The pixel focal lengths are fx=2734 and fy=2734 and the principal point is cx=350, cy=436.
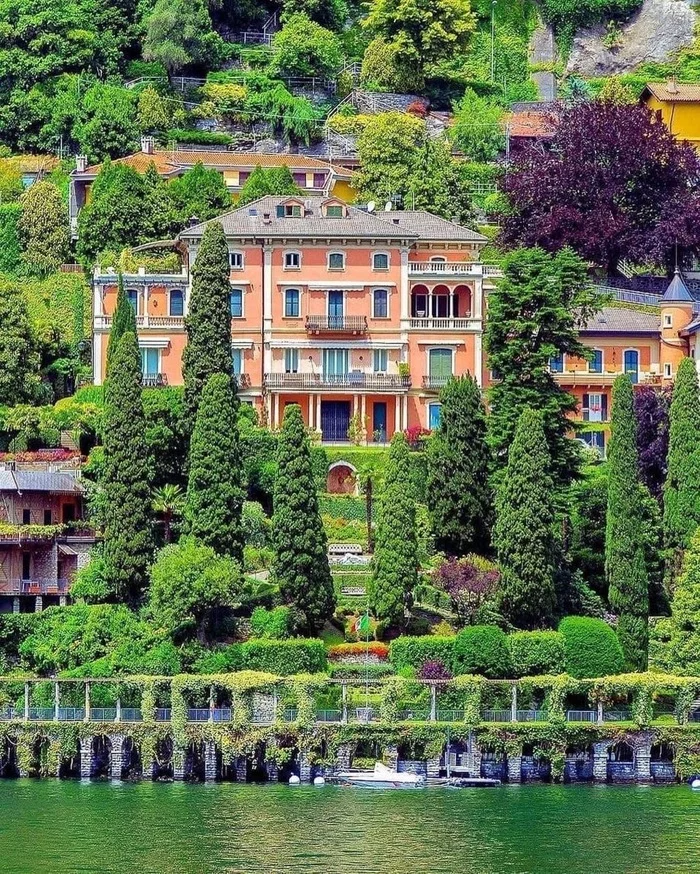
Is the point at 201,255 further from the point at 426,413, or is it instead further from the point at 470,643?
the point at 470,643

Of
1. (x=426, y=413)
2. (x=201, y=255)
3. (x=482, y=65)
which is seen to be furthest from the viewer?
(x=482, y=65)

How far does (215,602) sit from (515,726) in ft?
40.6

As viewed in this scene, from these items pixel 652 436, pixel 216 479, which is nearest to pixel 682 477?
pixel 652 436

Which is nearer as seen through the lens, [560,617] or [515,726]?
[515,726]

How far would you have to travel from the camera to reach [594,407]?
412 ft

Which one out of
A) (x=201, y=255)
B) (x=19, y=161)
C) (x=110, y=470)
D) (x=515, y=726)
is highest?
(x=19, y=161)

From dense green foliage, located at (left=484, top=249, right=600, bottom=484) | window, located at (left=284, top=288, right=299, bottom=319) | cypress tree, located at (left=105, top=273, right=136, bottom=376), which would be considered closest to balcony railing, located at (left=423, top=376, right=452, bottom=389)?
window, located at (left=284, top=288, right=299, bottom=319)

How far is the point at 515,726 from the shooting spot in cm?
9738

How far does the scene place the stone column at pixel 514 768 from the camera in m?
97.2

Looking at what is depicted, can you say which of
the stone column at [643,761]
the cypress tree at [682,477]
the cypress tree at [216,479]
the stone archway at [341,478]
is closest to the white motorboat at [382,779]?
the stone column at [643,761]

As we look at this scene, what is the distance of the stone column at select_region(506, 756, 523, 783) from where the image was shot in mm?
97188

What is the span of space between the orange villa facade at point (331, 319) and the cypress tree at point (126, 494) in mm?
15556

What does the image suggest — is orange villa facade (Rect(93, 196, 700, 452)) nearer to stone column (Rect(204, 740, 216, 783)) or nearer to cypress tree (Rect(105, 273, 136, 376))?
cypress tree (Rect(105, 273, 136, 376))

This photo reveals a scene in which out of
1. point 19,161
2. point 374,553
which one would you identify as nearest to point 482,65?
point 19,161
